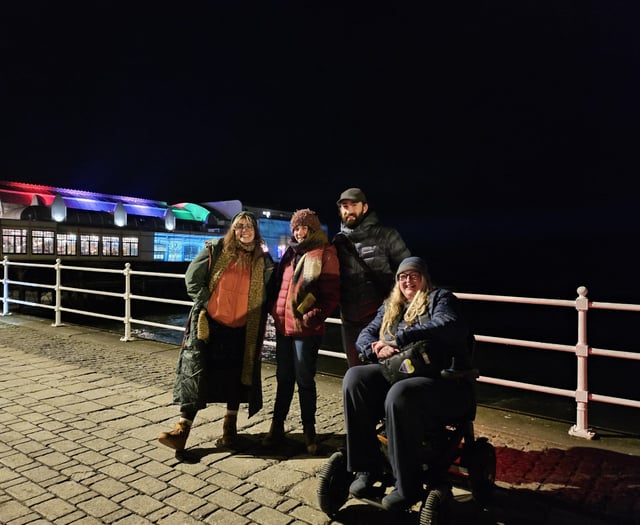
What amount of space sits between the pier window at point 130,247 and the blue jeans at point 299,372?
42725 mm

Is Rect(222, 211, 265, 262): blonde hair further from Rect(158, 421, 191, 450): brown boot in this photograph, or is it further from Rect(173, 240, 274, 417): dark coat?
Rect(158, 421, 191, 450): brown boot

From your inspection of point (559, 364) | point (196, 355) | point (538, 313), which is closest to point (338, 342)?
point (559, 364)

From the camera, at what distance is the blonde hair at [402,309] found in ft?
9.71

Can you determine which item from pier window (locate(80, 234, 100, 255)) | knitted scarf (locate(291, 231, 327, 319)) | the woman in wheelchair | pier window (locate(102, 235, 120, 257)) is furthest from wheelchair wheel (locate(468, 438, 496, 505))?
pier window (locate(102, 235, 120, 257))

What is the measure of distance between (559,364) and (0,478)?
17687 millimetres

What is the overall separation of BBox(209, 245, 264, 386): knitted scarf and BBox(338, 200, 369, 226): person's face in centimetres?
82

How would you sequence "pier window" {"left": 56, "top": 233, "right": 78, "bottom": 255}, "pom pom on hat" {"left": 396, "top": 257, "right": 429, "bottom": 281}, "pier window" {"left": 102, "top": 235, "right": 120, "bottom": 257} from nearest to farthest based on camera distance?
"pom pom on hat" {"left": 396, "top": 257, "right": 429, "bottom": 281} < "pier window" {"left": 56, "top": 233, "right": 78, "bottom": 255} < "pier window" {"left": 102, "top": 235, "right": 120, "bottom": 257}

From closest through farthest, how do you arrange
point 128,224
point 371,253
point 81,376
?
point 371,253 → point 81,376 → point 128,224

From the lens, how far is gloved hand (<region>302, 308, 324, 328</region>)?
3.69m

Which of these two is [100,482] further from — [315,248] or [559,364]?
[559,364]

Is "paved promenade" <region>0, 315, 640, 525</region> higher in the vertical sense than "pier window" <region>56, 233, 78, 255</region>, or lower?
lower

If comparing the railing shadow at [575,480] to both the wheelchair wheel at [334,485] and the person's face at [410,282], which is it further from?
the person's face at [410,282]

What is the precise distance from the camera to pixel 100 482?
3.29m

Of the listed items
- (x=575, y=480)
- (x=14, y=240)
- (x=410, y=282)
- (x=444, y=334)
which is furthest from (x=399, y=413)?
(x=14, y=240)
